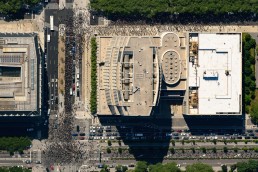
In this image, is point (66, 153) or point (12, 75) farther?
point (66, 153)

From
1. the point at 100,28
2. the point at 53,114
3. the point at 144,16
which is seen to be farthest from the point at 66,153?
the point at 144,16

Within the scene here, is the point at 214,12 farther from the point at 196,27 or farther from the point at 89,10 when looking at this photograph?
the point at 89,10

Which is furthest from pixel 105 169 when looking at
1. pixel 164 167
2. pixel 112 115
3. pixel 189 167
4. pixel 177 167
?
pixel 189 167

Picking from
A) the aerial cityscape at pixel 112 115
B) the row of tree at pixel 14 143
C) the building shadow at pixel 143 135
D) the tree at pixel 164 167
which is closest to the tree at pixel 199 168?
the aerial cityscape at pixel 112 115

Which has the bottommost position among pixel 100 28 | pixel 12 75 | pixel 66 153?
pixel 66 153

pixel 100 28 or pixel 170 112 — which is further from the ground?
pixel 100 28

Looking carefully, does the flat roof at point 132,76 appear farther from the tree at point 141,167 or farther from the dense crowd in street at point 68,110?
the tree at point 141,167

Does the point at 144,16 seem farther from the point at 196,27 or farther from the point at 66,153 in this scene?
the point at 66,153
